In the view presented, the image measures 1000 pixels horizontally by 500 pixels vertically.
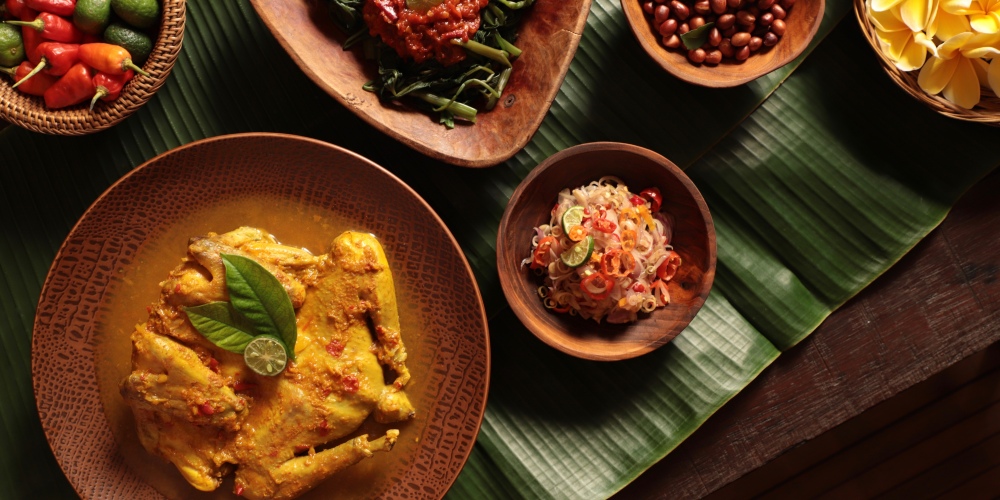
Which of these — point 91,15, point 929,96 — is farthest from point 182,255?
point 929,96

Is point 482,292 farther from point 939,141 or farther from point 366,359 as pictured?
point 939,141

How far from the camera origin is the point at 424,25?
3.16 m

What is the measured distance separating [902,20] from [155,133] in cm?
387

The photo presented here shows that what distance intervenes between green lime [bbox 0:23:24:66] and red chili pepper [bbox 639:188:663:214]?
3.21 meters

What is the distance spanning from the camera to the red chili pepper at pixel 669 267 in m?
3.38

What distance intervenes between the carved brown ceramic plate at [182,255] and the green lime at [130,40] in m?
0.55

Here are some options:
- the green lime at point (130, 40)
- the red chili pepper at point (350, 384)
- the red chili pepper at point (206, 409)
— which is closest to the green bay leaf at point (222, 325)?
the red chili pepper at point (206, 409)

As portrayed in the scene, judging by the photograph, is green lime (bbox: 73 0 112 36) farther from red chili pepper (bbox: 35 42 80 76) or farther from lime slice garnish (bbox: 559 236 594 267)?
lime slice garnish (bbox: 559 236 594 267)

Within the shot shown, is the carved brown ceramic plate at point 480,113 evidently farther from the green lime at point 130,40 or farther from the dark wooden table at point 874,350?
the dark wooden table at point 874,350

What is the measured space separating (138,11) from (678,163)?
2775 millimetres

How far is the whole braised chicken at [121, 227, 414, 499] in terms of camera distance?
3.22 meters

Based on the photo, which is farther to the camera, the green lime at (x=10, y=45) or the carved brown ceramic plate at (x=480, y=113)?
the green lime at (x=10, y=45)

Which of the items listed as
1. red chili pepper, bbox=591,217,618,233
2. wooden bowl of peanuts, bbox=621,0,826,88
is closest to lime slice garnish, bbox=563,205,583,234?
red chili pepper, bbox=591,217,618,233

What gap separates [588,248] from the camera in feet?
10.3
